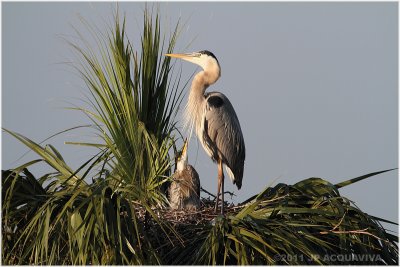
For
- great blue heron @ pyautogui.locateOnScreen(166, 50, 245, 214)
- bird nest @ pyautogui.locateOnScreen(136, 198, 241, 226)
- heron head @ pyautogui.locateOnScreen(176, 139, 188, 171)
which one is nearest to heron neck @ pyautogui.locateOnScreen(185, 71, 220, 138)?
great blue heron @ pyautogui.locateOnScreen(166, 50, 245, 214)

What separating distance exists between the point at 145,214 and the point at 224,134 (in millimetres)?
2477

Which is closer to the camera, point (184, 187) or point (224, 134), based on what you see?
point (184, 187)

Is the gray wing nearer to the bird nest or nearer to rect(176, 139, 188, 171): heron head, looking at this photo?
rect(176, 139, 188, 171): heron head

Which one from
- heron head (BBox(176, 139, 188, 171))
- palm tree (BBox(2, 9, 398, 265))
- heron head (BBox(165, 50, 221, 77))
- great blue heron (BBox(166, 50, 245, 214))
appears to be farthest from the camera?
heron head (BBox(165, 50, 221, 77))

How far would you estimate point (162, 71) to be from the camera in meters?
8.97

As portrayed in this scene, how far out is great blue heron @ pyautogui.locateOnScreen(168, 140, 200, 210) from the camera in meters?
9.10

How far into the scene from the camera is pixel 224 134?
398 inches

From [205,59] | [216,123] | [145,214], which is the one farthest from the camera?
[205,59]

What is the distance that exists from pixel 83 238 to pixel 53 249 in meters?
0.23

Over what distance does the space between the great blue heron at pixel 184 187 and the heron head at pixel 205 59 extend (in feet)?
3.63

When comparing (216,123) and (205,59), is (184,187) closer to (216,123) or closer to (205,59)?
(216,123)

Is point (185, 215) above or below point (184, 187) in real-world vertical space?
below

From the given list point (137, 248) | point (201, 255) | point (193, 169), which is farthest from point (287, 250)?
point (193, 169)

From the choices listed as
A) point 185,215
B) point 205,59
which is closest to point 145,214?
point 185,215
